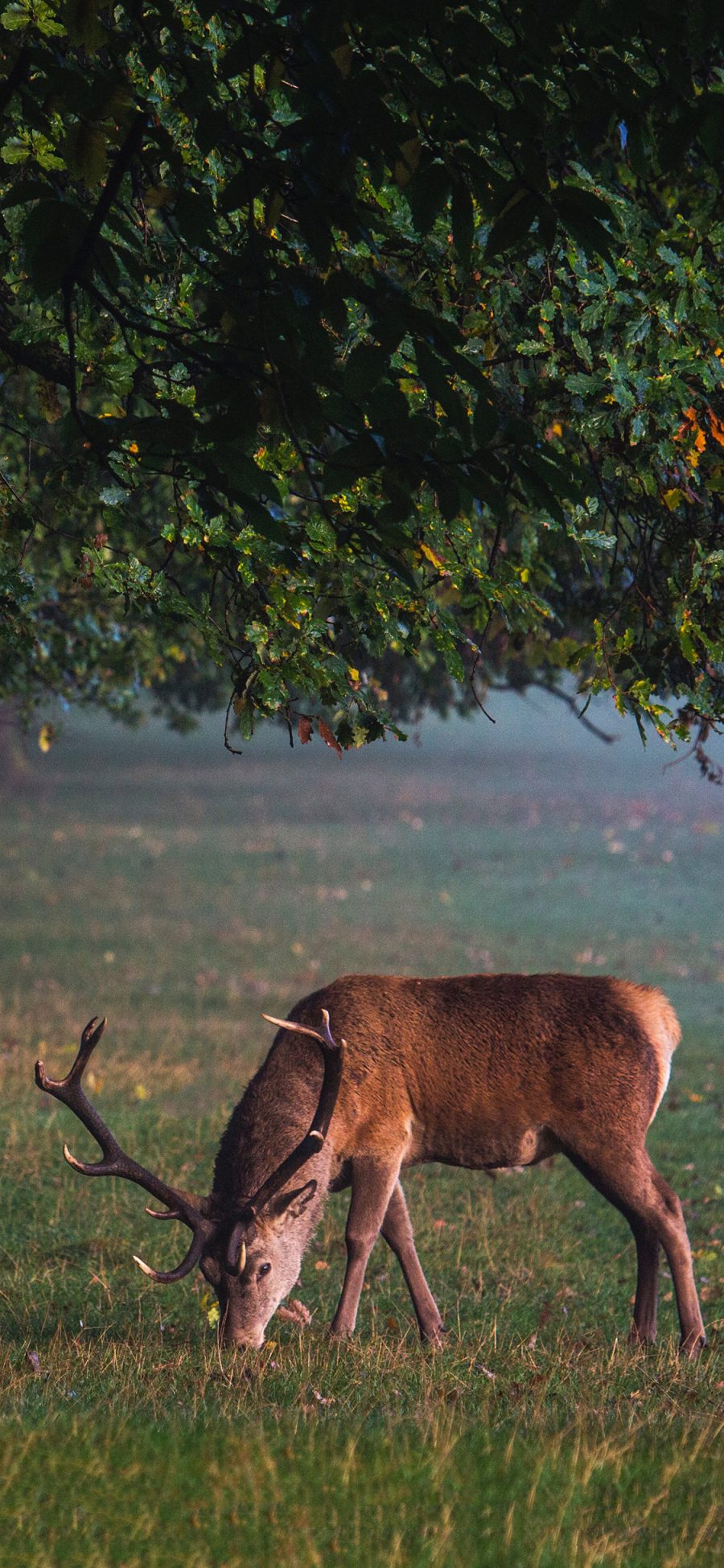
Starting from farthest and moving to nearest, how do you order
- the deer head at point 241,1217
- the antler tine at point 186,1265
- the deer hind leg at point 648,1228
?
the deer hind leg at point 648,1228 → the deer head at point 241,1217 → the antler tine at point 186,1265

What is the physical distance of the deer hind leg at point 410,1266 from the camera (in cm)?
877

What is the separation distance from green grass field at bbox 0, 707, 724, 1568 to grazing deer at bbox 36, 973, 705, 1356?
600mm

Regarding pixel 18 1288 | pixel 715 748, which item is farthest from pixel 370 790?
pixel 18 1288

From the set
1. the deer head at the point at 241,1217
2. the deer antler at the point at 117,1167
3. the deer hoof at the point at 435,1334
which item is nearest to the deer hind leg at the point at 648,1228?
the deer hoof at the point at 435,1334

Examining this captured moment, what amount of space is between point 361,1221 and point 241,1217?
3.12 ft

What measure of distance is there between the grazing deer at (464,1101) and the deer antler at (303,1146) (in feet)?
0.76

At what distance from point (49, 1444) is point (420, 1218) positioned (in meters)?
6.53

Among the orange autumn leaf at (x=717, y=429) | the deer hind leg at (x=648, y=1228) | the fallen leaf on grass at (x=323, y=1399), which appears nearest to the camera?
the fallen leaf on grass at (x=323, y=1399)

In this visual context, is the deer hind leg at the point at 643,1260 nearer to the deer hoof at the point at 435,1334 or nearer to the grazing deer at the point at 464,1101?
the grazing deer at the point at 464,1101

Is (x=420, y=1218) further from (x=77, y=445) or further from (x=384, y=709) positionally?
(x=77, y=445)

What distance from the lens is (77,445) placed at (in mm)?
6797

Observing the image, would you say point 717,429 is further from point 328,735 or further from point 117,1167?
point 117,1167

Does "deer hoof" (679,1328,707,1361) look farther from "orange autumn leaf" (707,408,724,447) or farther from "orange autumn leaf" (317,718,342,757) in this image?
"orange autumn leaf" (707,408,724,447)

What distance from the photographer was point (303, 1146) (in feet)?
25.9
